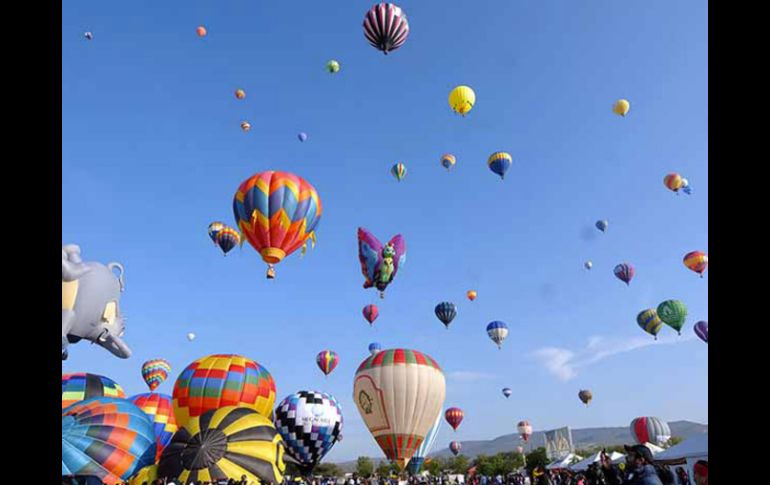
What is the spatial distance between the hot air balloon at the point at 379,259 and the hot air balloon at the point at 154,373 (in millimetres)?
15269

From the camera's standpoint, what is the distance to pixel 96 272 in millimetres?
6371

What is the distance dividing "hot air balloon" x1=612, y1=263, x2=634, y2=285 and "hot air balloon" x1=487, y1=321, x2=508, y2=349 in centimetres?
831

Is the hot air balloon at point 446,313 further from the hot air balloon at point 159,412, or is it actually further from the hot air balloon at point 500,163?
the hot air balloon at point 159,412

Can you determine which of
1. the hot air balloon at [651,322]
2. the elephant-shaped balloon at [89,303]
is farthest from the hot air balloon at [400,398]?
the hot air balloon at [651,322]

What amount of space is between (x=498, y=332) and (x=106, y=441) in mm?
28896

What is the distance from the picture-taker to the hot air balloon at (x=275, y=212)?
67.6 feet

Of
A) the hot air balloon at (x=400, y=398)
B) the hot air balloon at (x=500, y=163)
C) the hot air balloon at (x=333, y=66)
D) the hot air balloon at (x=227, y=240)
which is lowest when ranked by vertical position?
the hot air balloon at (x=400, y=398)

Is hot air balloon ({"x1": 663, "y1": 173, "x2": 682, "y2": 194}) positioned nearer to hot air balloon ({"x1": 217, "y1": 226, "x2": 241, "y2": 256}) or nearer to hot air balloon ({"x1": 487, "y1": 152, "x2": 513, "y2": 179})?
hot air balloon ({"x1": 487, "y1": 152, "x2": 513, "y2": 179})

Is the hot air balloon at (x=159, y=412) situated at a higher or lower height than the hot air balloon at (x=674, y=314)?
lower

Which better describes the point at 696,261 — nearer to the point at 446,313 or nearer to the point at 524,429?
the point at 446,313
